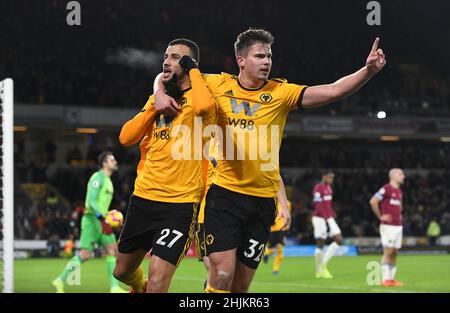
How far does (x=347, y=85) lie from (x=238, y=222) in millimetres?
1391

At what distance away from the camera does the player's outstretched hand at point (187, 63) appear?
6340 millimetres

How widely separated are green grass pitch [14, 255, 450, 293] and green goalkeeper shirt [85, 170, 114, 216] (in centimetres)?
166

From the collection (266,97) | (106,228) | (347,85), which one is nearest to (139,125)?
(266,97)

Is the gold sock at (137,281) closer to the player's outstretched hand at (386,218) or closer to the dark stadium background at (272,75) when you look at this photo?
the player's outstretched hand at (386,218)

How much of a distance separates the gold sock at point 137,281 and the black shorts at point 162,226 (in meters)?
0.47

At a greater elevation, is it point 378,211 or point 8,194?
point 8,194

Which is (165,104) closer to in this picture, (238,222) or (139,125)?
(139,125)

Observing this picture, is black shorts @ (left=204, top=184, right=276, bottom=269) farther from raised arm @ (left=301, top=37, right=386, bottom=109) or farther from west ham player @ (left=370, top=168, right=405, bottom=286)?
west ham player @ (left=370, top=168, right=405, bottom=286)

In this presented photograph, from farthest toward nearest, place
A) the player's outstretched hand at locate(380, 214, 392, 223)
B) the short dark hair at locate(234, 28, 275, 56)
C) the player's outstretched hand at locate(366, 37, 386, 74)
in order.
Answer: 1. the player's outstretched hand at locate(380, 214, 392, 223)
2. the short dark hair at locate(234, 28, 275, 56)
3. the player's outstretched hand at locate(366, 37, 386, 74)

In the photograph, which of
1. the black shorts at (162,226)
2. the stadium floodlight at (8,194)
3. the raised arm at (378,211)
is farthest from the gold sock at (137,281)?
the raised arm at (378,211)

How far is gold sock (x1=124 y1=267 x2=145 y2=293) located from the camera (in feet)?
23.2

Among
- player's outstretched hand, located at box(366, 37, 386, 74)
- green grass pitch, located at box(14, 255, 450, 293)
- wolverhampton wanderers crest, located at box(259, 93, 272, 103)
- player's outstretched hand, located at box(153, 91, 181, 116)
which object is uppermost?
player's outstretched hand, located at box(366, 37, 386, 74)

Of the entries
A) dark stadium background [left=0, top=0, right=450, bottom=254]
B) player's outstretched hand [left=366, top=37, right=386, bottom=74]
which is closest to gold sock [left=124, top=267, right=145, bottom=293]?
player's outstretched hand [left=366, top=37, right=386, bottom=74]

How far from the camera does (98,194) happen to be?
39.9 feet
